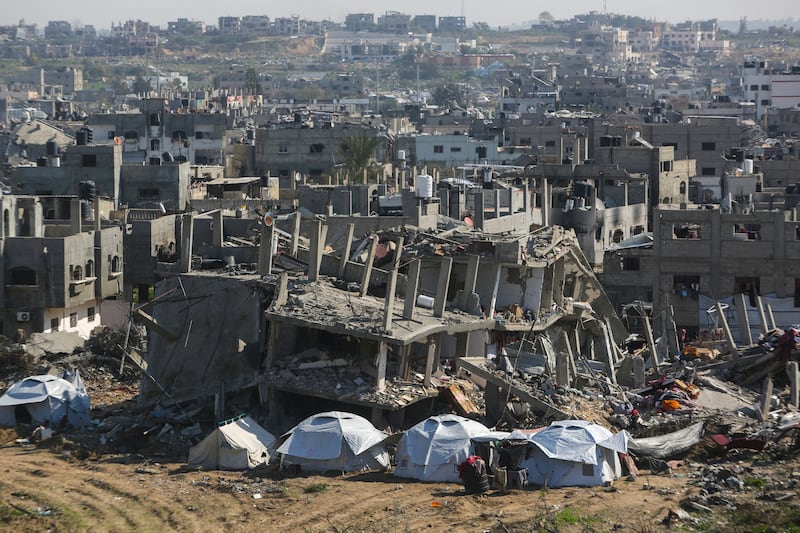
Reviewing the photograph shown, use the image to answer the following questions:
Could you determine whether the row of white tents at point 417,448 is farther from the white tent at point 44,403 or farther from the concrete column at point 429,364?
the white tent at point 44,403

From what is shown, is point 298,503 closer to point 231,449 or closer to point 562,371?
point 231,449

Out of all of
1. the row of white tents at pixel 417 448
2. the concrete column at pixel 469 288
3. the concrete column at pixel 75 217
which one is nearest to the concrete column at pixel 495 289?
the concrete column at pixel 469 288

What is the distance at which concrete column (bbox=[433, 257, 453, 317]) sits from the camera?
23.8 m

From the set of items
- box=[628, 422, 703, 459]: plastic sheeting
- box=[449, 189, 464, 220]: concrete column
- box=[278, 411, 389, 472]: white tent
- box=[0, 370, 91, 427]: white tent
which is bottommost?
Answer: box=[0, 370, 91, 427]: white tent

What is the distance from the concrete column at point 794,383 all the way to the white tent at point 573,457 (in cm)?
429

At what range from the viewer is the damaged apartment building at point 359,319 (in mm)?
22938

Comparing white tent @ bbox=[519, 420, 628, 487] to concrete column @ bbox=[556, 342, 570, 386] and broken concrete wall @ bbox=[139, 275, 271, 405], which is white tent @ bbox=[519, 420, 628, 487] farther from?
broken concrete wall @ bbox=[139, 275, 271, 405]

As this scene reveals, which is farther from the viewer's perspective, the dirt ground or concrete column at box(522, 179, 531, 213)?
concrete column at box(522, 179, 531, 213)

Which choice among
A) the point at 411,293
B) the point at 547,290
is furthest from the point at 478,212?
the point at 411,293

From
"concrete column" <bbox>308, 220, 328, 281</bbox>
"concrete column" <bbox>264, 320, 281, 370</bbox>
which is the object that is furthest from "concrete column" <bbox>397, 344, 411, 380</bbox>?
"concrete column" <bbox>308, 220, 328, 281</bbox>

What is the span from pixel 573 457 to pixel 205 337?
7.42 metres

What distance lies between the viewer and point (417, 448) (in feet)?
66.6

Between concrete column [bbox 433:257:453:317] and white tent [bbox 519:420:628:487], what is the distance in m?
4.49

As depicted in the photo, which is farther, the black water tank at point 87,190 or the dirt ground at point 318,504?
the black water tank at point 87,190
